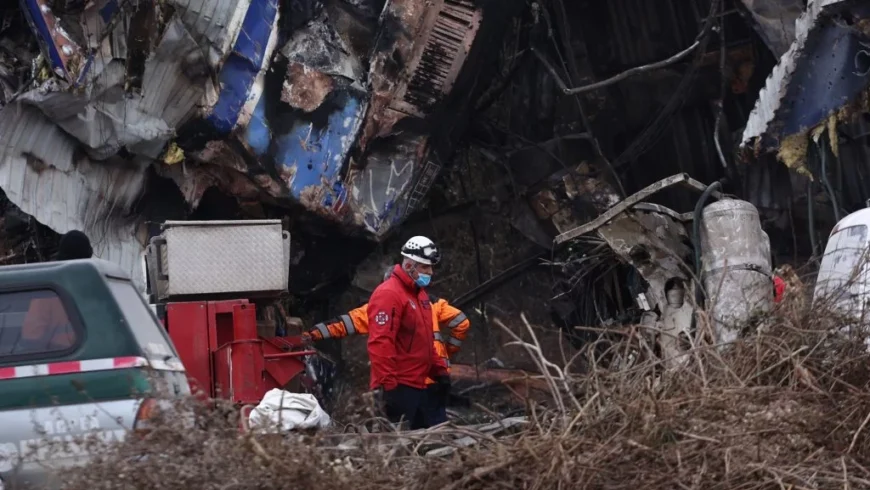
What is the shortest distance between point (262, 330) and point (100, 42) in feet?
9.14

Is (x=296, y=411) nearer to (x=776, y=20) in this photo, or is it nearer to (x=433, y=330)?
(x=433, y=330)

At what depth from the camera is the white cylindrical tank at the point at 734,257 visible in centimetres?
651

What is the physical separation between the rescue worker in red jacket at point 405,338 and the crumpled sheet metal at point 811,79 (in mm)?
2549

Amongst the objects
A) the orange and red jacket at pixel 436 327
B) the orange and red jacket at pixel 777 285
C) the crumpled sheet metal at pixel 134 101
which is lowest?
the orange and red jacket at pixel 436 327

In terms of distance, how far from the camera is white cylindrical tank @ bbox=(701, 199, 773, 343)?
651 cm

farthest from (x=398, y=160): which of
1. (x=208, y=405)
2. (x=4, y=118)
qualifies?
(x=208, y=405)

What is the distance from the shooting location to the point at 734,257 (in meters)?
6.72

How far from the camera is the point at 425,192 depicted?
1095 centimetres

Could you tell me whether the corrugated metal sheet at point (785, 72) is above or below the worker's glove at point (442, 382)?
above

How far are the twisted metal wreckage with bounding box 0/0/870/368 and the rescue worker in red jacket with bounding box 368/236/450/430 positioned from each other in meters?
1.05

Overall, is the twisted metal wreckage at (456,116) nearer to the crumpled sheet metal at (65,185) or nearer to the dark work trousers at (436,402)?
the crumpled sheet metal at (65,185)

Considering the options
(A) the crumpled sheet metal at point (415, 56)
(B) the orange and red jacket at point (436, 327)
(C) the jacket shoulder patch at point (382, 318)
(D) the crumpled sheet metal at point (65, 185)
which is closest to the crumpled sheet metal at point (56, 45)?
(D) the crumpled sheet metal at point (65, 185)

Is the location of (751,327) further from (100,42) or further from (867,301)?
(100,42)

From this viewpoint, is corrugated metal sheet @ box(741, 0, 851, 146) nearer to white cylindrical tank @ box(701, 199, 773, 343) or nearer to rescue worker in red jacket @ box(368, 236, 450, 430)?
white cylindrical tank @ box(701, 199, 773, 343)
